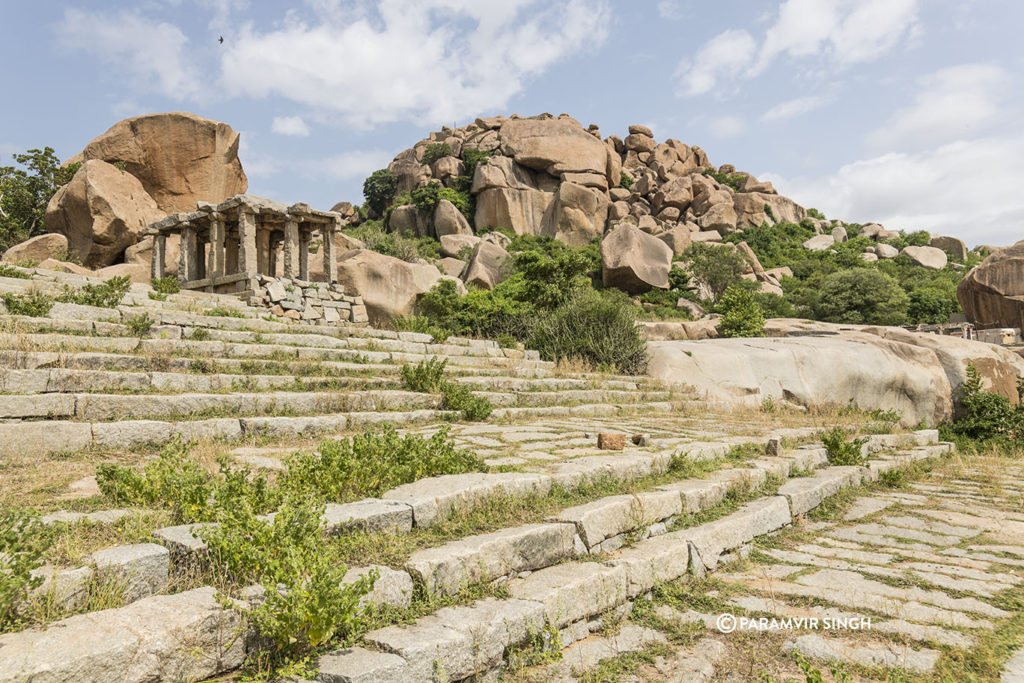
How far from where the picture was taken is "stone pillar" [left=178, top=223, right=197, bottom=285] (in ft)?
63.0

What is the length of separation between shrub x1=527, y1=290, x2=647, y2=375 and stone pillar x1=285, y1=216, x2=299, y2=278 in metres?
7.97

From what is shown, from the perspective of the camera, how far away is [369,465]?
3637mm

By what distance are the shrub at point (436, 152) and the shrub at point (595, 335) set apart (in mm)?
42777

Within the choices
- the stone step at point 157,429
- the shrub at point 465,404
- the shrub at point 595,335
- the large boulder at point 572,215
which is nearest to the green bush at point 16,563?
the stone step at point 157,429

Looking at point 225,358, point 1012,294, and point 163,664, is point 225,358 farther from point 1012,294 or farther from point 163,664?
point 1012,294

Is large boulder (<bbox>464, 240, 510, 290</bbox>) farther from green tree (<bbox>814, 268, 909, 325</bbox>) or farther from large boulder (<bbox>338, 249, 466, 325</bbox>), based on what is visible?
green tree (<bbox>814, 268, 909, 325</bbox>)

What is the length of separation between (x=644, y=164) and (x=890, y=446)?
5490cm

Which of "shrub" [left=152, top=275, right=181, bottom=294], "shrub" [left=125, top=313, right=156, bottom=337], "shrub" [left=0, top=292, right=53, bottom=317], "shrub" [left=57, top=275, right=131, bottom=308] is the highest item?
"shrub" [left=152, top=275, right=181, bottom=294]

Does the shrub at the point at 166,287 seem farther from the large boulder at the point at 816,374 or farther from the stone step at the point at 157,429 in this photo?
the large boulder at the point at 816,374

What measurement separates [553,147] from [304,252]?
3398 cm

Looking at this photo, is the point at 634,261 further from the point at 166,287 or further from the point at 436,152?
the point at 436,152

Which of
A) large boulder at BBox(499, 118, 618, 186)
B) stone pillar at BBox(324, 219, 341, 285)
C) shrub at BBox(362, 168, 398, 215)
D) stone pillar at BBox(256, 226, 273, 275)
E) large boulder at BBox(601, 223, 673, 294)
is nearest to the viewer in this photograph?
stone pillar at BBox(324, 219, 341, 285)

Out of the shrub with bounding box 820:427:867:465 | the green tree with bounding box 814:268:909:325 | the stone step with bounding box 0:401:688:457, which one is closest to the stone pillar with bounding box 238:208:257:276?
the stone step with bounding box 0:401:688:457

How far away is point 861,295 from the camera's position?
34469mm
